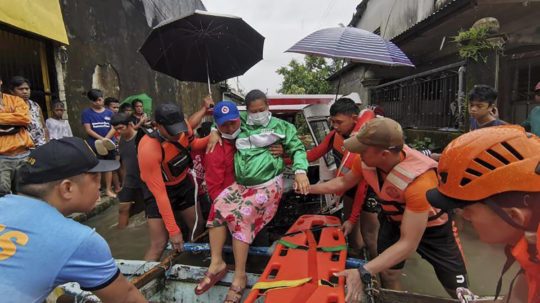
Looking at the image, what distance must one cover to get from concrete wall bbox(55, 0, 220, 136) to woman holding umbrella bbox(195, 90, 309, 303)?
5330 millimetres

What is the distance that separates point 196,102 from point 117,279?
15733mm

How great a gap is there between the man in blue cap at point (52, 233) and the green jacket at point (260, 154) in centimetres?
152

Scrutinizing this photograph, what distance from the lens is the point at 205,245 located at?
3391 mm

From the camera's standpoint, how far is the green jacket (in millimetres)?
3100

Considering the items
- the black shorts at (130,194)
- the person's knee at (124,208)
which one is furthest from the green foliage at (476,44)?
the person's knee at (124,208)

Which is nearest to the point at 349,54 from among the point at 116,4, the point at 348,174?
the point at 348,174

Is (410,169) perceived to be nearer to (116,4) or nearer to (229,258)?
(229,258)

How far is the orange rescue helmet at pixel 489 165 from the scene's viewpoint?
44.4 inches

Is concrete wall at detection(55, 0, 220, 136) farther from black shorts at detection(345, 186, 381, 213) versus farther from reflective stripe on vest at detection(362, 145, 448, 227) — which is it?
reflective stripe on vest at detection(362, 145, 448, 227)

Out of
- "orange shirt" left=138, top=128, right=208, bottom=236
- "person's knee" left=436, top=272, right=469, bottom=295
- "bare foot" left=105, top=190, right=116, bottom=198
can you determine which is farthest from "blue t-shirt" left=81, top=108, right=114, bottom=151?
"person's knee" left=436, top=272, right=469, bottom=295

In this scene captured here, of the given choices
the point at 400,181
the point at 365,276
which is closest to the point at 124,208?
the point at 365,276

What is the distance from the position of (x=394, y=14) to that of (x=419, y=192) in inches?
624

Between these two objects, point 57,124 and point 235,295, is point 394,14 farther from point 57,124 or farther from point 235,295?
point 235,295

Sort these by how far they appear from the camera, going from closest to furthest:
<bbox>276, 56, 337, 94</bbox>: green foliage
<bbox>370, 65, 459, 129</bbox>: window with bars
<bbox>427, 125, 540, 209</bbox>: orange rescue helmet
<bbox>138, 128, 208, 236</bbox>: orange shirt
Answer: <bbox>427, 125, 540, 209</bbox>: orange rescue helmet < <bbox>138, 128, 208, 236</bbox>: orange shirt < <bbox>370, 65, 459, 129</bbox>: window with bars < <bbox>276, 56, 337, 94</bbox>: green foliage
